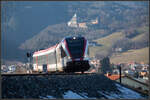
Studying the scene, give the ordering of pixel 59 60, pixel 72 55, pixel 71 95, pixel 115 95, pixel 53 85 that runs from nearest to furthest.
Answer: pixel 71 95 → pixel 53 85 → pixel 115 95 → pixel 72 55 → pixel 59 60

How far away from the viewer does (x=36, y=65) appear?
209ft

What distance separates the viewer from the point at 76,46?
46.9 meters

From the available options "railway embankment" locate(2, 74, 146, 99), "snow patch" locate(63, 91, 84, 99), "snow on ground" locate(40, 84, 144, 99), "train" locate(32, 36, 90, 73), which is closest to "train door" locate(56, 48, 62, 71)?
"train" locate(32, 36, 90, 73)

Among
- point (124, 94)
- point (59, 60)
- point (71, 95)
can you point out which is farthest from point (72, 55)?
point (71, 95)

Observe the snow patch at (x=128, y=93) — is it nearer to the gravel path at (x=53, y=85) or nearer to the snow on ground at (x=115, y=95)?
the snow on ground at (x=115, y=95)

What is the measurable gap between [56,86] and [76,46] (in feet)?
40.6

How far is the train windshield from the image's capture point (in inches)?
1820

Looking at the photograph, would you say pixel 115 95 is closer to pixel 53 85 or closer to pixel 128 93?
pixel 128 93

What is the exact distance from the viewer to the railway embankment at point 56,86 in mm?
31003

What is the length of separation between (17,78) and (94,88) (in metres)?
7.77

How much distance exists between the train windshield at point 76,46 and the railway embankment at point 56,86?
4.24 m

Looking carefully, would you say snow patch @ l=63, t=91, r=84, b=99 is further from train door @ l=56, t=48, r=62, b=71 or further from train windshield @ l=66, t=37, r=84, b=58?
train door @ l=56, t=48, r=62, b=71

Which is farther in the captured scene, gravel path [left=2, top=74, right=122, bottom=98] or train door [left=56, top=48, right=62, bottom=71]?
train door [left=56, top=48, right=62, bottom=71]

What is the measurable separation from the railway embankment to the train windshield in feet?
13.9
